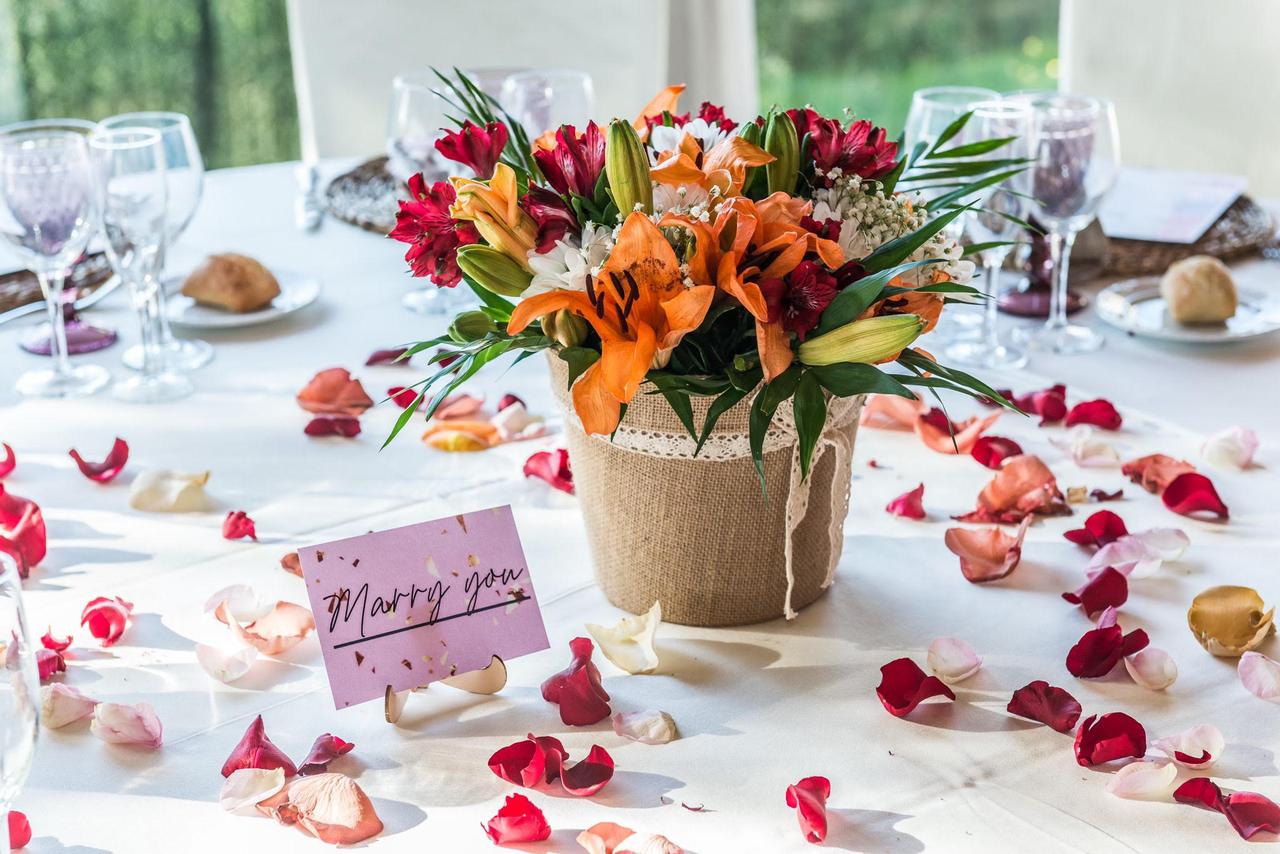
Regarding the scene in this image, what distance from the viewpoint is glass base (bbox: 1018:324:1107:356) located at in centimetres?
135

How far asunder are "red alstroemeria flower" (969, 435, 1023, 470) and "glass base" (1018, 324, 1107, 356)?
0.26m

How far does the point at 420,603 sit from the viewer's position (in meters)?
0.82

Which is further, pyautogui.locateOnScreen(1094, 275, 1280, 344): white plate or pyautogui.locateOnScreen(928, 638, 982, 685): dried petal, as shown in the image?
pyautogui.locateOnScreen(1094, 275, 1280, 344): white plate

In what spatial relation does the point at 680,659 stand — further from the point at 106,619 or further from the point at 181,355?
the point at 181,355

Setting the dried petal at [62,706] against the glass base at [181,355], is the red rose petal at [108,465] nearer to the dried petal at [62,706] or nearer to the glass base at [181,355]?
the glass base at [181,355]

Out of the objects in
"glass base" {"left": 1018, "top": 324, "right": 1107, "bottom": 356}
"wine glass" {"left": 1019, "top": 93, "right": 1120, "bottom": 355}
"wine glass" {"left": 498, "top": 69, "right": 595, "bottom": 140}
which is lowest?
"glass base" {"left": 1018, "top": 324, "right": 1107, "bottom": 356}

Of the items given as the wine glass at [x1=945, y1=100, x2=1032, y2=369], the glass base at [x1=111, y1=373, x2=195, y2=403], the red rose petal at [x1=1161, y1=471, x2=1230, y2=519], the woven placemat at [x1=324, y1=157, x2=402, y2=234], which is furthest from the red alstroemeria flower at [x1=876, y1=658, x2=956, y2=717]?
the woven placemat at [x1=324, y1=157, x2=402, y2=234]

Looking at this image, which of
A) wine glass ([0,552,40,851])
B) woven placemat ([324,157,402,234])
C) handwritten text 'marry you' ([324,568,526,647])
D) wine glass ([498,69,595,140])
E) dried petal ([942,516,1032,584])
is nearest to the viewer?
wine glass ([0,552,40,851])

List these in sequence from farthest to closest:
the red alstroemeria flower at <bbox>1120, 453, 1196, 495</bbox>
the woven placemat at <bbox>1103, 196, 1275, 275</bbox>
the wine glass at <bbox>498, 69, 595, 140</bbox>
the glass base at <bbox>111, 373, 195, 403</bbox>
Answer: the woven placemat at <bbox>1103, 196, 1275, 275</bbox> < the wine glass at <bbox>498, 69, 595, 140</bbox> < the glass base at <bbox>111, 373, 195, 403</bbox> < the red alstroemeria flower at <bbox>1120, 453, 1196, 495</bbox>

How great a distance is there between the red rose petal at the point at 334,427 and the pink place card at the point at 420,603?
1.35ft

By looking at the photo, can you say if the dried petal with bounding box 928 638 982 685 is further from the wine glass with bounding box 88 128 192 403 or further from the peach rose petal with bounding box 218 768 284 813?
the wine glass with bounding box 88 128 192 403

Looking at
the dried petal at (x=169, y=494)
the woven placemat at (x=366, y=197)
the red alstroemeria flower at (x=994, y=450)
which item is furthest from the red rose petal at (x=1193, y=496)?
the woven placemat at (x=366, y=197)

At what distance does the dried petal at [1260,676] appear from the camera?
0.80 m

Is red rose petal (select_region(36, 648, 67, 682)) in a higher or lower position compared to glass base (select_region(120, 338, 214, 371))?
lower
